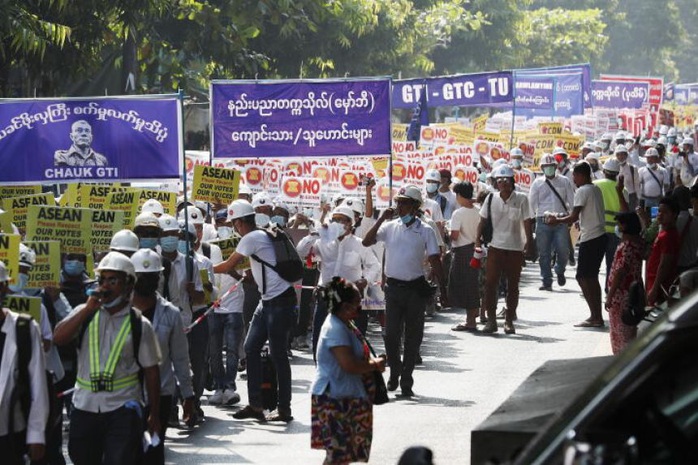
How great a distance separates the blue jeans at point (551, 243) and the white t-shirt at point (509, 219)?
4182mm

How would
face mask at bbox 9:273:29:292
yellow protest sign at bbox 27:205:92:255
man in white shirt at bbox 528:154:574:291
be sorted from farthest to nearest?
man in white shirt at bbox 528:154:574:291, yellow protest sign at bbox 27:205:92:255, face mask at bbox 9:273:29:292

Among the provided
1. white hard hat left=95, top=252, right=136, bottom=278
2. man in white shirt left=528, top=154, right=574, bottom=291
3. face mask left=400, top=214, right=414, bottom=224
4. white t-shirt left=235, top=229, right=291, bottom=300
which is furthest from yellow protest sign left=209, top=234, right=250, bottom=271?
man in white shirt left=528, top=154, right=574, bottom=291

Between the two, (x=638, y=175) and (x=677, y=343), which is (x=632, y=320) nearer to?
(x=677, y=343)

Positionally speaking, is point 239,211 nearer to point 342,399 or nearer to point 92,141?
point 92,141

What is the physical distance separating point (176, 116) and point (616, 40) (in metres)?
93.7

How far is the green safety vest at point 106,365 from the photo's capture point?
8555 mm

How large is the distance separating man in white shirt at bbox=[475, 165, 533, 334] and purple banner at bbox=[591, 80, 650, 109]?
30278 millimetres

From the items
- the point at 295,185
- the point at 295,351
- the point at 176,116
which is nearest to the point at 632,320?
the point at 176,116

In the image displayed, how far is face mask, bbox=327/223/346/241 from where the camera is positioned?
51.4 ft

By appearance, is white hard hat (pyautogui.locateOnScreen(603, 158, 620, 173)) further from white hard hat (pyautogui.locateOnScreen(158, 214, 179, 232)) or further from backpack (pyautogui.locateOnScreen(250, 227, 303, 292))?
white hard hat (pyautogui.locateOnScreen(158, 214, 179, 232))

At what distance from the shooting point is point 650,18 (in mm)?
106062

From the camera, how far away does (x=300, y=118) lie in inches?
705

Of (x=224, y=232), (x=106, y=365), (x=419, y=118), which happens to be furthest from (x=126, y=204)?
(x=419, y=118)

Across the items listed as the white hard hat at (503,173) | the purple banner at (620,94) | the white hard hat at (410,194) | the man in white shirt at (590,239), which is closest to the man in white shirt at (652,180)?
the man in white shirt at (590,239)
